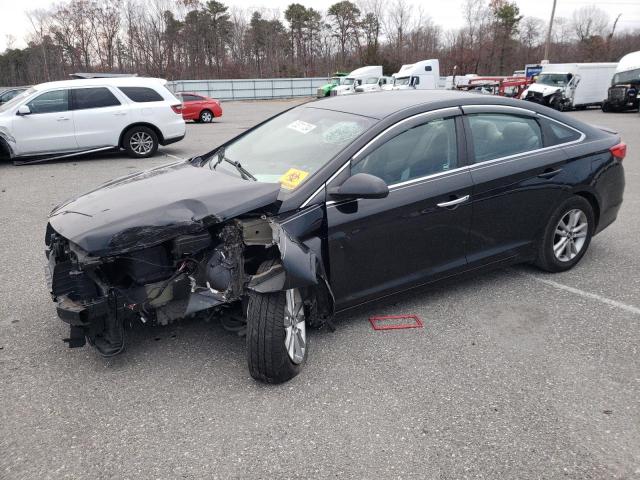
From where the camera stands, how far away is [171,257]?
117 inches

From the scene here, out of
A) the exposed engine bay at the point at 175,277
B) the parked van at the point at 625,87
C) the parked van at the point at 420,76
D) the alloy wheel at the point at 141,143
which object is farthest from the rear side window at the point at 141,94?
the parked van at the point at 625,87

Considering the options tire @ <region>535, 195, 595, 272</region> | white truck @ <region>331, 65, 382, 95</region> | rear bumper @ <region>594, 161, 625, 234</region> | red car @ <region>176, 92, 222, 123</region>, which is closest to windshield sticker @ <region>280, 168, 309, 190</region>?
tire @ <region>535, 195, 595, 272</region>

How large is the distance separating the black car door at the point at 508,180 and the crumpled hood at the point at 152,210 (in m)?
1.66

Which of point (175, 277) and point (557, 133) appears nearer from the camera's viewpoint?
point (175, 277)

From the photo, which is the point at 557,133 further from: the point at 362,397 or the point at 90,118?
the point at 90,118

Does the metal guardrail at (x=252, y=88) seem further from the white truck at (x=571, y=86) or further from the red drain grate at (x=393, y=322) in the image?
the red drain grate at (x=393, y=322)

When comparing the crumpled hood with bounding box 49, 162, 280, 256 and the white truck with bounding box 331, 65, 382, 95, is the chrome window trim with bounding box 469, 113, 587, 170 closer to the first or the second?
the crumpled hood with bounding box 49, 162, 280, 256

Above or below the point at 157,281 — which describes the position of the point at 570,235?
below

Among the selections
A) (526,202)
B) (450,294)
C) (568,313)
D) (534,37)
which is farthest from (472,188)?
(534,37)

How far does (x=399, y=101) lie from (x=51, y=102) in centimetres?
901

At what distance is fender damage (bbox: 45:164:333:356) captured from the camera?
273cm

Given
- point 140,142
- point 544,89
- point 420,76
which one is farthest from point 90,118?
point 420,76

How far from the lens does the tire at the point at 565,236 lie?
4.25 metres

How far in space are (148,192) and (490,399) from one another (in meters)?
2.36
